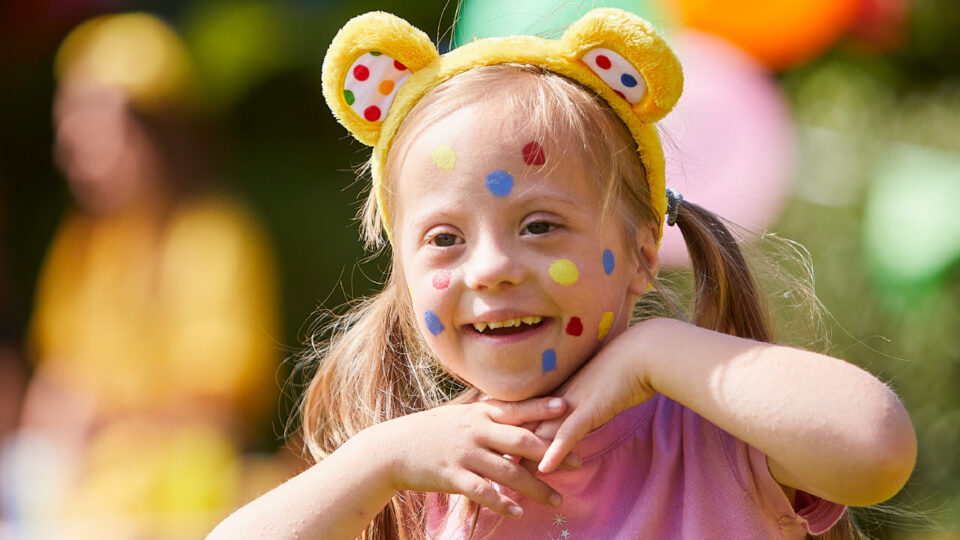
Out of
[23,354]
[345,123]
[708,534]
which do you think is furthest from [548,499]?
[23,354]

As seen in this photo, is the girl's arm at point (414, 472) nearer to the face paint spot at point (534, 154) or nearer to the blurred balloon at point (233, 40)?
the face paint spot at point (534, 154)

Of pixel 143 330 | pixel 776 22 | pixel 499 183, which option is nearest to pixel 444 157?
pixel 499 183

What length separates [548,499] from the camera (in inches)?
53.3

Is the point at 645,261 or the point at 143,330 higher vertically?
the point at 645,261

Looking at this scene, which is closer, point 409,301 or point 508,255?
point 508,255

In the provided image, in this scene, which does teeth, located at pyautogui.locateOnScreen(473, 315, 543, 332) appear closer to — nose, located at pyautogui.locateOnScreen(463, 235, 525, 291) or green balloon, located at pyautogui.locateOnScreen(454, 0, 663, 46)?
nose, located at pyautogui.locateOnScreen(463, 235, 525, 291)

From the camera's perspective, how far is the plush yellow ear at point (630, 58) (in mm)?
1406

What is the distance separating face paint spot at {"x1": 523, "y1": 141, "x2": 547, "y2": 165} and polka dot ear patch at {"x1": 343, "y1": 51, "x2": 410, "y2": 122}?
27 centimetres

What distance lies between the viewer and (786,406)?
47.0 inches

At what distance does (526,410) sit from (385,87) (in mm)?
516

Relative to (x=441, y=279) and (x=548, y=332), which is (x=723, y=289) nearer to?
(x=548, y=332)

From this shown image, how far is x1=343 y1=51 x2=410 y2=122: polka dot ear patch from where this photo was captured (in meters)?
1.53

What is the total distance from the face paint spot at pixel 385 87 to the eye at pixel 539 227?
0.34m

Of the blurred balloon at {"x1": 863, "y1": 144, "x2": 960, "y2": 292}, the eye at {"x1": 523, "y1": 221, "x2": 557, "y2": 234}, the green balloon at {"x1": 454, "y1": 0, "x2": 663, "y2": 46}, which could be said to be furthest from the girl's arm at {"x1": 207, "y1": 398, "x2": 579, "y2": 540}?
the blurred balloon at {"x1": 863, "y1": 144, "x2": 960, "y2": 292}
